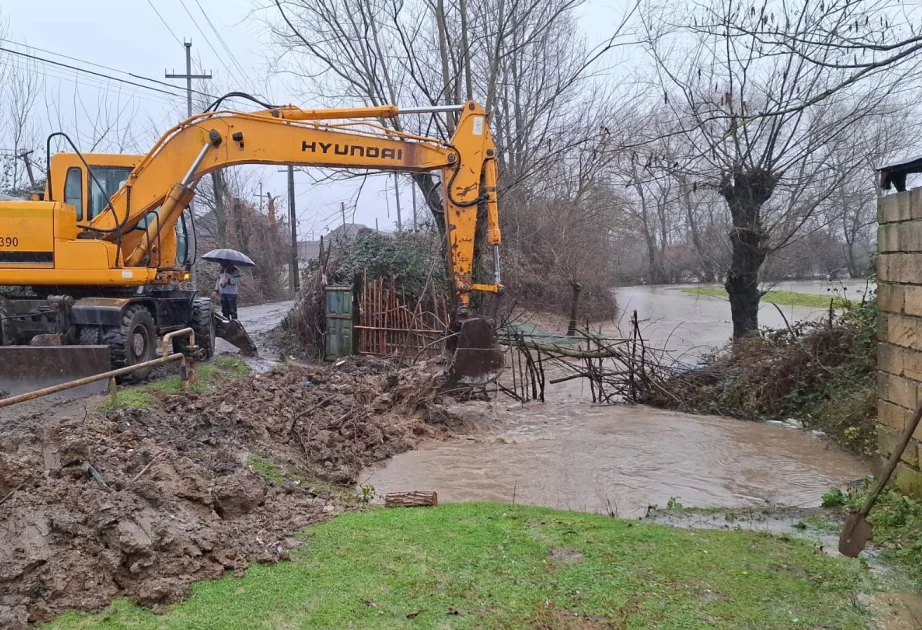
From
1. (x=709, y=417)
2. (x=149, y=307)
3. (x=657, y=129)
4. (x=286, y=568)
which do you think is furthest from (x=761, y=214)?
(x=286, y=568)

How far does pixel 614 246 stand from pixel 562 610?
3377cm

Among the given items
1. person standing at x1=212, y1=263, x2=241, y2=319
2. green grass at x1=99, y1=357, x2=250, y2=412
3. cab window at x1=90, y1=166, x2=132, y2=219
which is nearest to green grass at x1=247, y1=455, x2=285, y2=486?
green grass at x1=99, y1=357, x2=250, y2=412

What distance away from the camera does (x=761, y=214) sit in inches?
581

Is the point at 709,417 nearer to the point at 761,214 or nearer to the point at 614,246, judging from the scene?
the point at 761,214

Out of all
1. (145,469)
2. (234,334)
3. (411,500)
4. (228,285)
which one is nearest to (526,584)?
(411,500)

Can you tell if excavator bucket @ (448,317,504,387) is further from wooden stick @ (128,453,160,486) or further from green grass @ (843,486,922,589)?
green grass @ (843,486,922,589)

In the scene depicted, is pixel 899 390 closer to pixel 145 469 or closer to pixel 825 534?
pixel 825 534

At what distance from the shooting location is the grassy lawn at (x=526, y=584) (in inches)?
157

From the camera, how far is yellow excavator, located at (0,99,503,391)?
413 inches

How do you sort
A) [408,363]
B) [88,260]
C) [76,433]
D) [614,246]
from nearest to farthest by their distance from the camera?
[76,433] < [88,260] < [408,363] < [614,246]

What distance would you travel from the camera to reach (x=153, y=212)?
11398 millimetres

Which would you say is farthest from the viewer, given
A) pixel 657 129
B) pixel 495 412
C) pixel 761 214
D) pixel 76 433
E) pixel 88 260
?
pixel 657 129

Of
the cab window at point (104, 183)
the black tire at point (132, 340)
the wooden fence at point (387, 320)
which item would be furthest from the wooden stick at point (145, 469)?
the wooden fence at point (387, 320)

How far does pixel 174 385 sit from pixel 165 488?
16.8 feet
